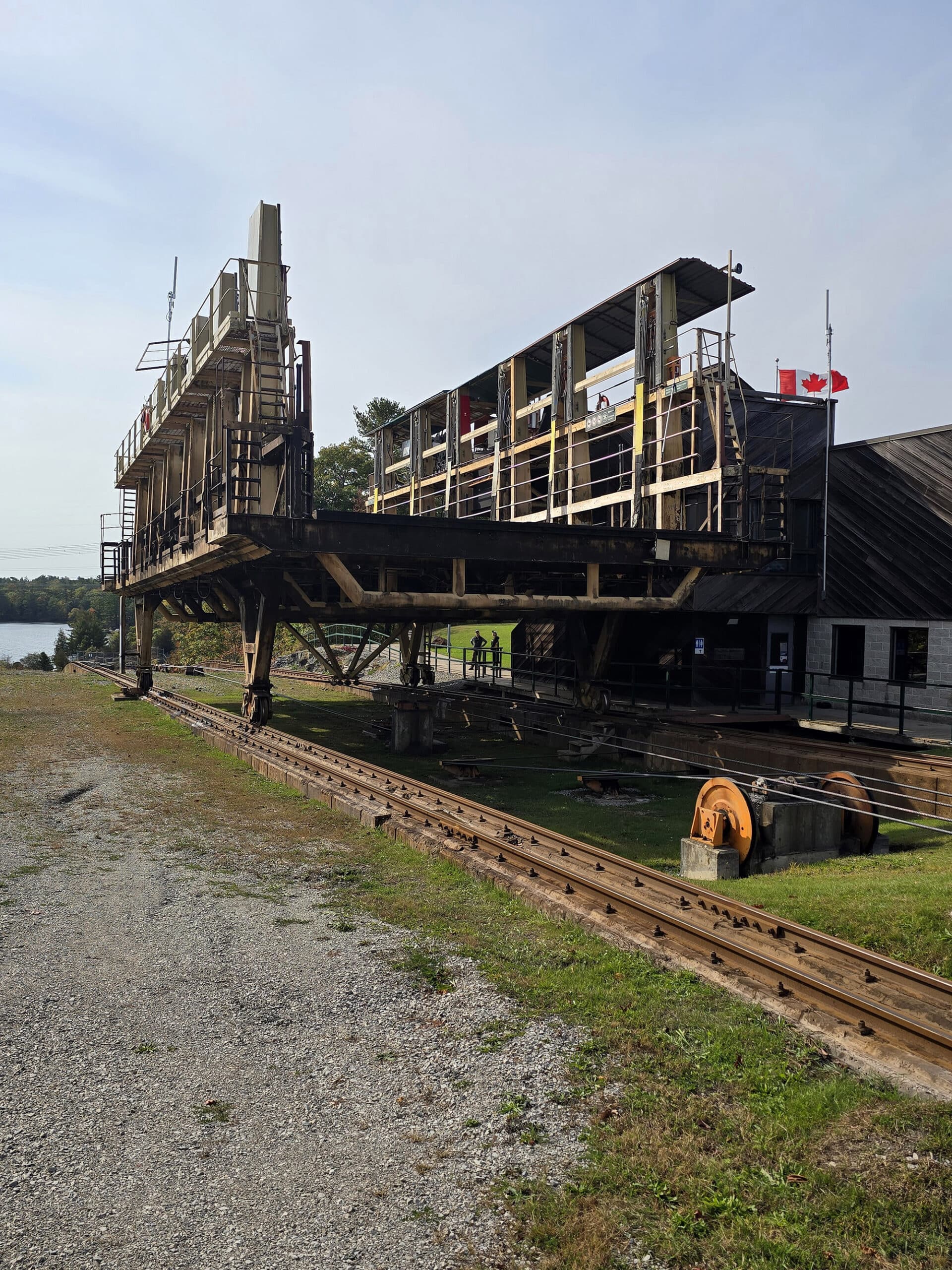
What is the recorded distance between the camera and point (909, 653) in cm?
2178

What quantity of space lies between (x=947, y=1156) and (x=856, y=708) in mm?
19916

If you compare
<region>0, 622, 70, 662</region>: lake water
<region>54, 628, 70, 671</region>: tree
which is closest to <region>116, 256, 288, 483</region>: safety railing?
<region>54, 628, 70, 671</region>: tree

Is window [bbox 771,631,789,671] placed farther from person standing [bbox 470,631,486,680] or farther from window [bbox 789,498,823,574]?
person standing [bbox 470,631,486,680]

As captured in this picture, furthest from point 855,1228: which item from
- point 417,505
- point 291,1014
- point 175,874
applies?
point 417,505

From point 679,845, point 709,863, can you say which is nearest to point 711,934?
point 709,863

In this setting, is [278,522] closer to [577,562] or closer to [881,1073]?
[577,562]

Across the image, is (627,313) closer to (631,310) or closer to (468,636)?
(631,310)

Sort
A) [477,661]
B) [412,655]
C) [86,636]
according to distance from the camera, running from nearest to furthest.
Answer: [412,655]
[477,661]
[86,636]

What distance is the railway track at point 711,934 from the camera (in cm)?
511

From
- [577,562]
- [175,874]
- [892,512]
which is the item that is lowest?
[175,874]

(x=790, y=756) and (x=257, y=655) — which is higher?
(x=257, y=655)

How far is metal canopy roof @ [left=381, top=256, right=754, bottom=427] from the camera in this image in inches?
699

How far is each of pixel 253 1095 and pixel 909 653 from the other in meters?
20.7

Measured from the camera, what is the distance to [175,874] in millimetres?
9055
